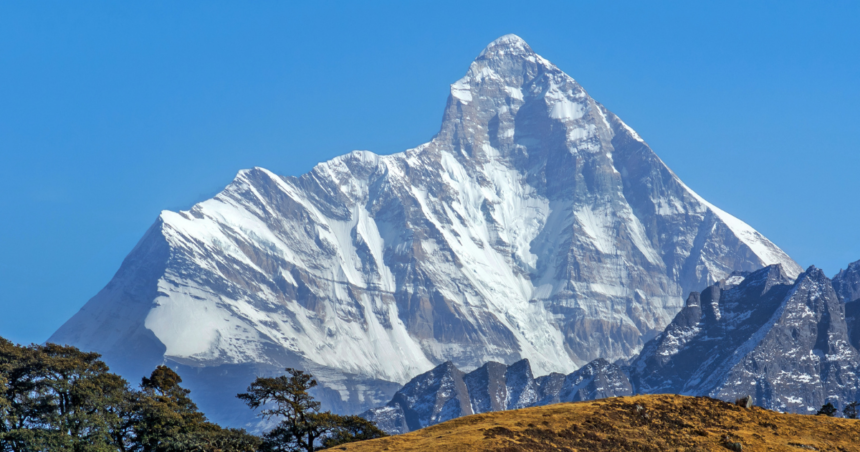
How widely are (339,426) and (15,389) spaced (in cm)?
3660

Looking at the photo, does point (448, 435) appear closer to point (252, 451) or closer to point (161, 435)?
point (252, 451)

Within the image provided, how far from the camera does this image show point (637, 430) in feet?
266

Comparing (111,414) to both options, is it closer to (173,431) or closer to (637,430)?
(173,431)

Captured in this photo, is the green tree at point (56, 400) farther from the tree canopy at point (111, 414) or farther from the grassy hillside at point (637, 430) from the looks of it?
the grassy hillside at point (637, 430)

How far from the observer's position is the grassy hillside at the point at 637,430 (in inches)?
3059

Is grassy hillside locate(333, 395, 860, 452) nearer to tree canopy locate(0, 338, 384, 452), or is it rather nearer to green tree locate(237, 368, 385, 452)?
green tree locate(237, 368, 385, 452)

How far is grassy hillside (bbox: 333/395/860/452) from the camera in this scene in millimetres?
77688

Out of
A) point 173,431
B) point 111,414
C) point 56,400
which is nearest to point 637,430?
point 173,431

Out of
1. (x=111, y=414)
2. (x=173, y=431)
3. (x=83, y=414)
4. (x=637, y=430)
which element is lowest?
(x=637, y=430)

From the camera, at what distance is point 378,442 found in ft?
273

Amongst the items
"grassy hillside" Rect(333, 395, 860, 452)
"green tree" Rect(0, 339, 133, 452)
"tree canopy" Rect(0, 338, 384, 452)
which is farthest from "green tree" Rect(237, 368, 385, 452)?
"grassy hillside" Rect(333, 395, 860, 452)

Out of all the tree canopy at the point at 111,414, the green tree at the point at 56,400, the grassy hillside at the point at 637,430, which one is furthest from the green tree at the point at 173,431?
the grassy hillside at the point at 637,430

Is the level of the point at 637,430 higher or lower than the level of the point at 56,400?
lower

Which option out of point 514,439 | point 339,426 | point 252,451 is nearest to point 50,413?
point 252,451
